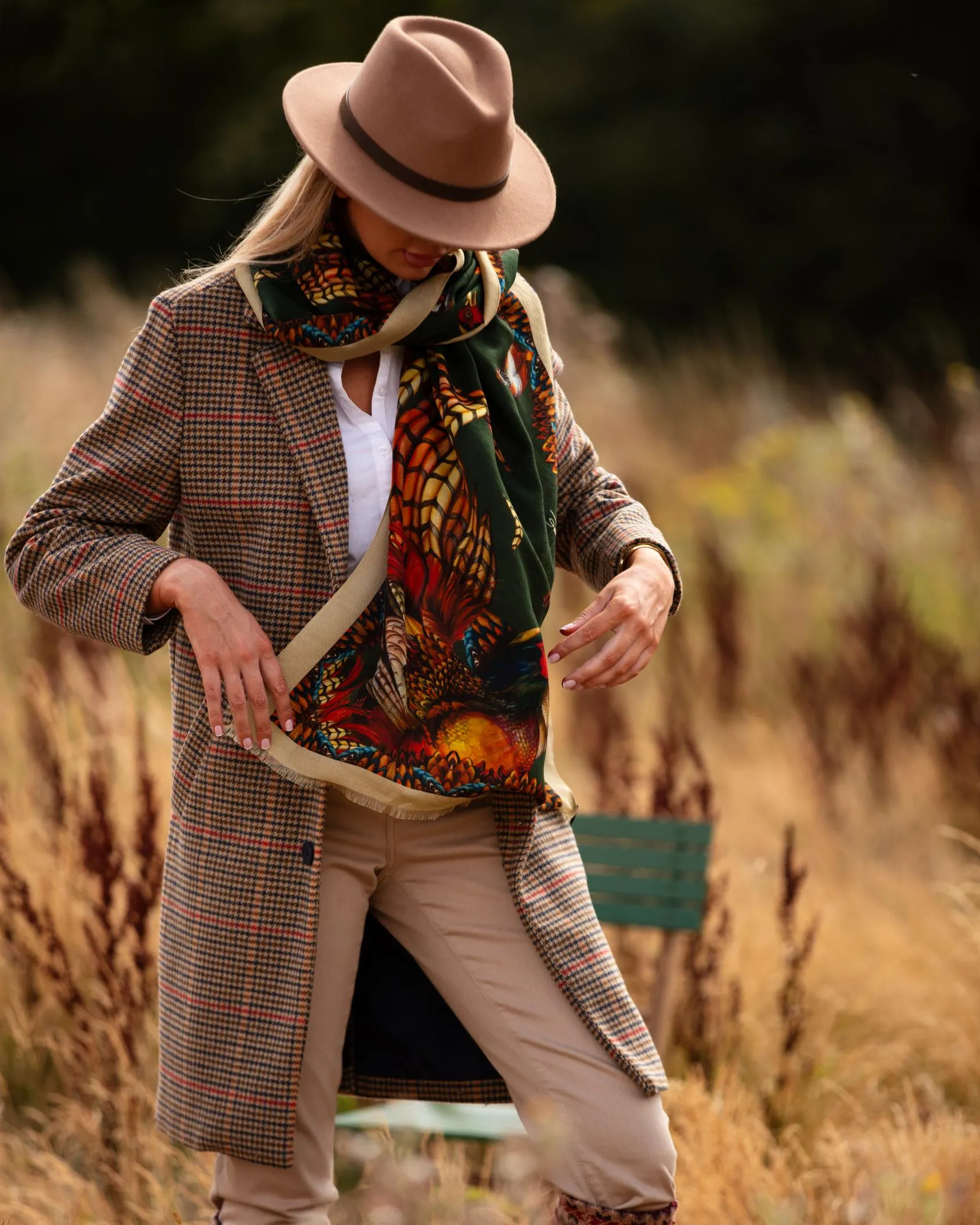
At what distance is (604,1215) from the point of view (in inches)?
70.5

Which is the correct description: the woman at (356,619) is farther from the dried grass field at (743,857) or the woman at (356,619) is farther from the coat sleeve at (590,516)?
the dried grass field at (743,857)

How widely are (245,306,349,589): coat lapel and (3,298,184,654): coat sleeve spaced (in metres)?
0.12

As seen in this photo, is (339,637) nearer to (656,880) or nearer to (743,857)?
(656,880)

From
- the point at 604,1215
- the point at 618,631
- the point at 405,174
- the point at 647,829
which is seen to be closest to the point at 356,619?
the point at 618,631

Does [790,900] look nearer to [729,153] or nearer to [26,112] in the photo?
[729,153]

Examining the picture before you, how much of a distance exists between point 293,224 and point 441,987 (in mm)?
1020

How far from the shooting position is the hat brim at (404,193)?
1778 millimetres

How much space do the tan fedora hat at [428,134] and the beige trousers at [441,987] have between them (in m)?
0.75

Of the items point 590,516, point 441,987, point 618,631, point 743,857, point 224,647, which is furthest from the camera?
point 743,857

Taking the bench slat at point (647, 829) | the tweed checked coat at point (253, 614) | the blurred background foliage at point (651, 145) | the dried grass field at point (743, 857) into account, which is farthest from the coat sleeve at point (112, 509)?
the blurred background foliage at point (651, 145)

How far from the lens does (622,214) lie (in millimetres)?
15484

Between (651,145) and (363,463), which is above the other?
(363,463)

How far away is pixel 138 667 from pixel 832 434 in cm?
374

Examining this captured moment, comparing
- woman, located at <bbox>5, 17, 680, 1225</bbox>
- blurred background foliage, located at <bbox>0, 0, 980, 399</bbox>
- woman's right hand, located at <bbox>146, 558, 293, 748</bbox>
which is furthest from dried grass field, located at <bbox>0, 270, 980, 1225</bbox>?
blurred background foliage, located at <bbox>0, 0, 980, 399</bbox>
